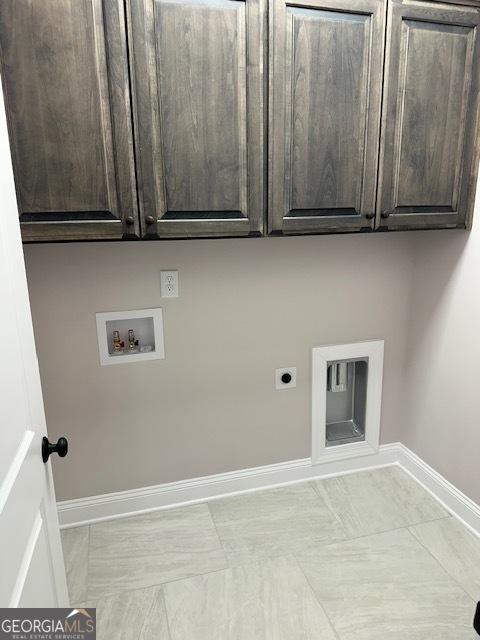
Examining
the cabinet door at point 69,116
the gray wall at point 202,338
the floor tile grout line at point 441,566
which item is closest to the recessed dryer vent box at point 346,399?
the gray wall at point 202,338

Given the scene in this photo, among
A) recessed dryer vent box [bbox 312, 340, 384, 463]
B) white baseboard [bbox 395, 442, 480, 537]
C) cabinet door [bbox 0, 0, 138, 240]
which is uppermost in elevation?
cabinet door [bbox 0, 0, 138, 240]

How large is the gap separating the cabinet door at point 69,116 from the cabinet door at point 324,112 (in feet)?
1.73

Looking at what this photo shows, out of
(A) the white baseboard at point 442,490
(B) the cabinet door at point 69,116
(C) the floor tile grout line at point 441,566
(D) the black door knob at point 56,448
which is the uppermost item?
(B) the cabinet door at point 69,116

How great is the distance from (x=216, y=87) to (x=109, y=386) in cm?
132

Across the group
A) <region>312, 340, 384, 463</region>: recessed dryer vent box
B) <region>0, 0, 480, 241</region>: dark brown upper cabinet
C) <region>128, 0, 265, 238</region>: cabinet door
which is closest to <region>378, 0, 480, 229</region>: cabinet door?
<region>0, 0, 480, 241</region>: dark brown upper cabinet

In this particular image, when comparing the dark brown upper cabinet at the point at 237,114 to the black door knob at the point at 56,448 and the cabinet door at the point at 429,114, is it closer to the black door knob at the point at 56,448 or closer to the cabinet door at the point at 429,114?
the cabinet door at the point at 429,114

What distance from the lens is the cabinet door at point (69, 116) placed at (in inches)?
51.3

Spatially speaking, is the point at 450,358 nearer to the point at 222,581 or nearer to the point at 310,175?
the point at 310,175

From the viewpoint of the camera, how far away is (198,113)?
4.86ft

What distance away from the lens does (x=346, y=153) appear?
1.65 m

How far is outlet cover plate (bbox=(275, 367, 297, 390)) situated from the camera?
2246 mm

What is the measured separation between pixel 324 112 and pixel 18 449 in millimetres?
1453

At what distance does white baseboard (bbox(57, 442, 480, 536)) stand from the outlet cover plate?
44 cm

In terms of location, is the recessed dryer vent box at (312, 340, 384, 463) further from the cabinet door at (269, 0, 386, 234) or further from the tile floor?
the cabinet door at (269, 0, 386, 234)
